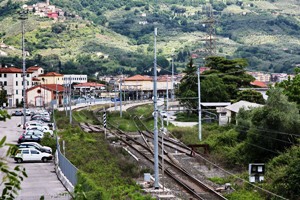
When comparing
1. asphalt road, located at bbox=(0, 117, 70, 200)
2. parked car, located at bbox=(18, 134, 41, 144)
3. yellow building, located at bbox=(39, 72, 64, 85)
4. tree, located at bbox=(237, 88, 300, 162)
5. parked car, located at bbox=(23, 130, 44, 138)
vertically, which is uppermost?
yellow building, located at bbox=(39, 72, 64, 85)

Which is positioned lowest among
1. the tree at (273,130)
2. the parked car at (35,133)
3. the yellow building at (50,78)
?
the parked car at (35,133)

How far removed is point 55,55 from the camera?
17625cm

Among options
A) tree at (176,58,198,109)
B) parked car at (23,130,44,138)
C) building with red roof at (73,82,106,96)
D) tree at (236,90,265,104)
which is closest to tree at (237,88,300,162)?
parked car at (23,130,44,138)

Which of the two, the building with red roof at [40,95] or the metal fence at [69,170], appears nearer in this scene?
the metal fence at [69,170]

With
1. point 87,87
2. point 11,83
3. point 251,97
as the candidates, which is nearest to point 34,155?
point 251,97

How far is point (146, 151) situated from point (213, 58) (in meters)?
33.6

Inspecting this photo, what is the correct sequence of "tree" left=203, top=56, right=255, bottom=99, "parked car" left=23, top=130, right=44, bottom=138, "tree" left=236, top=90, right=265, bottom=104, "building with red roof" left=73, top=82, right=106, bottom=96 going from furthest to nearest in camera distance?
"building with red roof" left=73, top=82, right=106, bottom=96, "tree" left=203, top=56, right=255, bottom=99, "tree" left=236, top=90, right=265, bottom=104, "parked car" left=23, top=130, right=44, bottom=138

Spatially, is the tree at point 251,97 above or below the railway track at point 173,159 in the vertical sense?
above

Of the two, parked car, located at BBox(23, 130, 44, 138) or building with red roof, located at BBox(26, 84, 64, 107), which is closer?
parked car, located at BBox(23, 130, 44, 138)

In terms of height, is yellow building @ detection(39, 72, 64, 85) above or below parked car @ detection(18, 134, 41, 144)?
above

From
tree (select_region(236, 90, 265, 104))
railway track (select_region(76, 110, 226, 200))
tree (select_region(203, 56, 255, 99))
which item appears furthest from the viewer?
tree (select_region(203, 56, 255, 99))

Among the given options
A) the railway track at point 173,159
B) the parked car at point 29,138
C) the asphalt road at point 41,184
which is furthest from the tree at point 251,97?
the asphalt road at point 41,184

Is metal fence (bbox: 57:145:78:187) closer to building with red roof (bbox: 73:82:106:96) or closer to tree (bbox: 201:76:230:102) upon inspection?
tree (bbox: 201:76:230:102)

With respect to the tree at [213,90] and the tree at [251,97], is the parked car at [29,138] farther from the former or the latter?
the tree at [213,90]
